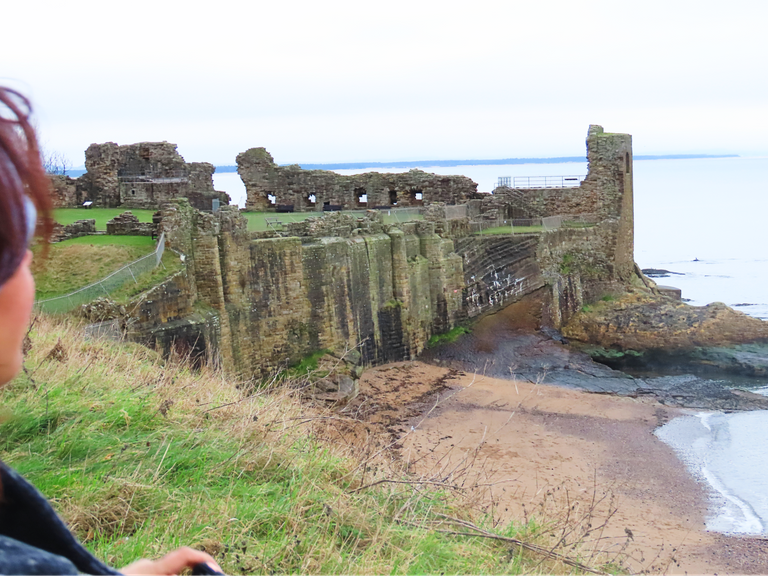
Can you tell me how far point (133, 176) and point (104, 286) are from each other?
12.0 m

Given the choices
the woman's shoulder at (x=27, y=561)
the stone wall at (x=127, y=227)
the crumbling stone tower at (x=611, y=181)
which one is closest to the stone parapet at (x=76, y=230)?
the stone wall at (x=127, y=227)

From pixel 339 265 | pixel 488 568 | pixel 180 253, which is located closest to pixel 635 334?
pixel 339 265

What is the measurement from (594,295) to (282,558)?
25042mm

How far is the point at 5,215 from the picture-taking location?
4.40 ft

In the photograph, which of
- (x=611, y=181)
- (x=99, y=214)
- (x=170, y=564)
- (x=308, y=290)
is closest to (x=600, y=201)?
(x=611, y=181)

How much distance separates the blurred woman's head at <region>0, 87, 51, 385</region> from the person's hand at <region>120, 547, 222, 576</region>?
0.70m

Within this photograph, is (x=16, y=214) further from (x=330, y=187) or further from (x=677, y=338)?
(x=330, y=187)

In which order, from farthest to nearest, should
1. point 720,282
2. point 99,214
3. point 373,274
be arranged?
1. point 720,282
2. point 99,214
3. point 373,274

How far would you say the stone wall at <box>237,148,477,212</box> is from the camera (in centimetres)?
2900

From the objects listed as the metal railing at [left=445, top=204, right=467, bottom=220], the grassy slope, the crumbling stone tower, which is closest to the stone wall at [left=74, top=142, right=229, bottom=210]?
the metal railing at [left=445, top=204, right=467, bottom=220]

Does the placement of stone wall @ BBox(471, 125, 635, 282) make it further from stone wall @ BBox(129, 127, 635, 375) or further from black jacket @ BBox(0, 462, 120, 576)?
black jacket @ BBox(0, 462, 120, 576)

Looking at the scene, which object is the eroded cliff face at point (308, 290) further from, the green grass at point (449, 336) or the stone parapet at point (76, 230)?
the stone parapet at point (76, 230)

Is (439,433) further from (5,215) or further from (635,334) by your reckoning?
(5,215)

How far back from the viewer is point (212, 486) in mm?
5180
